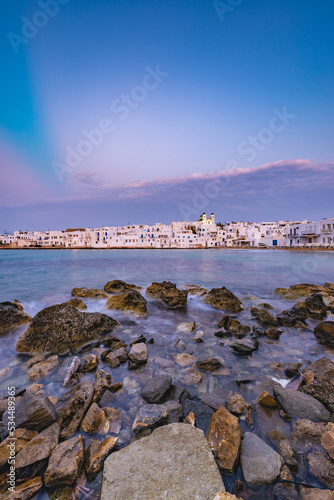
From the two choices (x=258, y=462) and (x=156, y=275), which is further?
(x=156, y=275)

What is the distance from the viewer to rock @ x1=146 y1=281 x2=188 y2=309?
8605 millimetres

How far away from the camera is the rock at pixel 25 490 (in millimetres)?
1971

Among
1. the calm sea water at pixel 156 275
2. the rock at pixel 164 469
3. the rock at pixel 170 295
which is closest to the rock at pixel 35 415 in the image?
the rock at pixel 164 469

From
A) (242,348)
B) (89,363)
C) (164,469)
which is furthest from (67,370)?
(242,348)

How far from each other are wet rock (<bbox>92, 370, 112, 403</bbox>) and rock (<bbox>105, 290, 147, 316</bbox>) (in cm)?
381

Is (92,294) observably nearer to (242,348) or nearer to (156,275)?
(242,348)

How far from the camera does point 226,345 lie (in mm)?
5223

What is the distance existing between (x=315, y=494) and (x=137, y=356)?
3051 millimetres

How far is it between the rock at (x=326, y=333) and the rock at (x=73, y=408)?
208 inches

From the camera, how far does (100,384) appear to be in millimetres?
3438

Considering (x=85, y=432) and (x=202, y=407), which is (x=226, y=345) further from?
(x=85, y=432)

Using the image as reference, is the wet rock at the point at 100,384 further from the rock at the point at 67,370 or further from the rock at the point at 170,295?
the rock at the point at 170,295

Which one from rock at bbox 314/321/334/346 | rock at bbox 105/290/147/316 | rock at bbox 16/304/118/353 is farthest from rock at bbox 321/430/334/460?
rock at bbox 105/290/147/316

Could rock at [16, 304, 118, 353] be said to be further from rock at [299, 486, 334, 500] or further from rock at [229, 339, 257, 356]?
rock at [299, 486, 334, 500]
